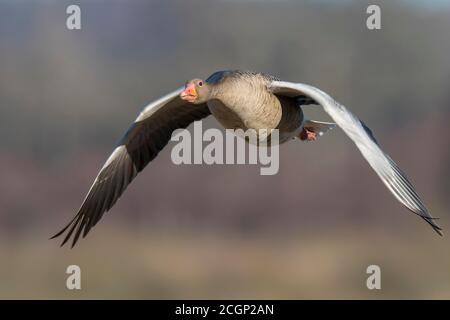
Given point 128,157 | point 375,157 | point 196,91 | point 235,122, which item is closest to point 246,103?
point 235,122

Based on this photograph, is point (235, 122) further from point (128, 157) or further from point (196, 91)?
point (128, 157)

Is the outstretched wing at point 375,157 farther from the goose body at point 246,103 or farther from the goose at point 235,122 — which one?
the goose body at point 246,103

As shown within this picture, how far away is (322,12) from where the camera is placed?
1677 centimetres

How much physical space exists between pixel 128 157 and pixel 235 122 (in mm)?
1080

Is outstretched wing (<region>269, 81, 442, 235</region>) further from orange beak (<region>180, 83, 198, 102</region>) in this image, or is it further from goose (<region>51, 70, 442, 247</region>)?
orange beak (<region>180, 83, 198, 102</region>)

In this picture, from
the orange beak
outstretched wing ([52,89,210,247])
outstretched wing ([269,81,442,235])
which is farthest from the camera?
outstretched wing ([52,89,210,247])

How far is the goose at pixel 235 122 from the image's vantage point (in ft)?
17.1

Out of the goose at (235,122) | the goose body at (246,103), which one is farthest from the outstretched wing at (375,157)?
the goose body at (246,103)

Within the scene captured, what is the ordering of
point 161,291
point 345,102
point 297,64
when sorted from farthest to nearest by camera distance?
point 297,64, point 345,102, point 161,291

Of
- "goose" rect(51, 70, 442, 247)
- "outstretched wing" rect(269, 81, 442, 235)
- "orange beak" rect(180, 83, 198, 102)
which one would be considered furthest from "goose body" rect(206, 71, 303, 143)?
"outstretched wing" rect(269, 81, 442, 235)

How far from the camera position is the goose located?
5.23 m

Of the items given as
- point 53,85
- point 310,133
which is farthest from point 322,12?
point 310,133

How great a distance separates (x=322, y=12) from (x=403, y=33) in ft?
5.07

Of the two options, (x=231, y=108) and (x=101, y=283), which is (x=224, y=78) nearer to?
(x=231, y=108)
